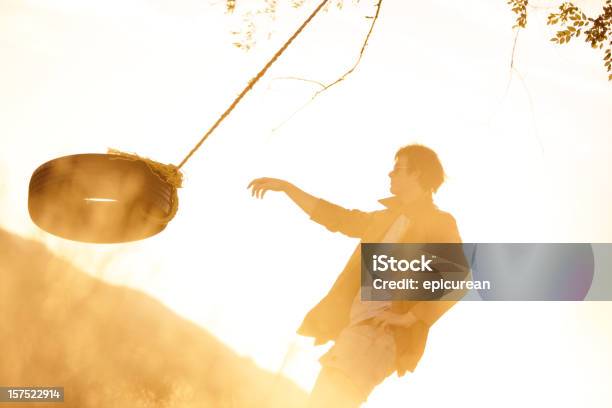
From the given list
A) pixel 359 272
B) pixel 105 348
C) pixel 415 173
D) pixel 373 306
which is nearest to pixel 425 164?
pixel 415 173

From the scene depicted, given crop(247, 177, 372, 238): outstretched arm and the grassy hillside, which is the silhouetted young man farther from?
the grassy hillside

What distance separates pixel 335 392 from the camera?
8.79 feet

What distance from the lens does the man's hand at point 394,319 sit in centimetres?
275

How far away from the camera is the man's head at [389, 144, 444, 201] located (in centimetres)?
312

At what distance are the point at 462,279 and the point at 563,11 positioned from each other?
2.96 m

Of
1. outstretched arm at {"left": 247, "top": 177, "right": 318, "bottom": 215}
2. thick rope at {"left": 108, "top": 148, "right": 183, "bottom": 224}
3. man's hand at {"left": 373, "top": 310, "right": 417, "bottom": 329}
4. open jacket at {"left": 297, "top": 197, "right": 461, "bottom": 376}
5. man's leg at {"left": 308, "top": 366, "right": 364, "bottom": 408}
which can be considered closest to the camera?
man's leg at {"left": 308, "top": 366, "right": 364, "bottom": 408}

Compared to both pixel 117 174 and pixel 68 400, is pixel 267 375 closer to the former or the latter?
pixel 68 400

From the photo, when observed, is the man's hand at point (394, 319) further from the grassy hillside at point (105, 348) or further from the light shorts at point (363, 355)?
the grassy hillside at point (105, 348)

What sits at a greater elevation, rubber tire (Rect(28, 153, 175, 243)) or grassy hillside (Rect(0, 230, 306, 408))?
rubber tire (Rect(28, 153, 175, 243))

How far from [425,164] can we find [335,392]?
139cm

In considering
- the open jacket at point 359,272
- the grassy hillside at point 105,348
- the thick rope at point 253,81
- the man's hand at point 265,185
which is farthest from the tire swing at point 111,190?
the grassy hillside at point 105,348

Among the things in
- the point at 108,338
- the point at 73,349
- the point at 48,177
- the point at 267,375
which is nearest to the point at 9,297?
the point at 108,338

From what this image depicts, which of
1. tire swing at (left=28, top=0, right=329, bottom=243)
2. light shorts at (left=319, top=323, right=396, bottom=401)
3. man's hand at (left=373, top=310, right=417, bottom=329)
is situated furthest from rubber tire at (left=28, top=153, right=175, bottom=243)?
man's hand at (left=373, top=310, right=417, bottom=329)

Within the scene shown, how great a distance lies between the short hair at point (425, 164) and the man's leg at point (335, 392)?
120 centimetres
